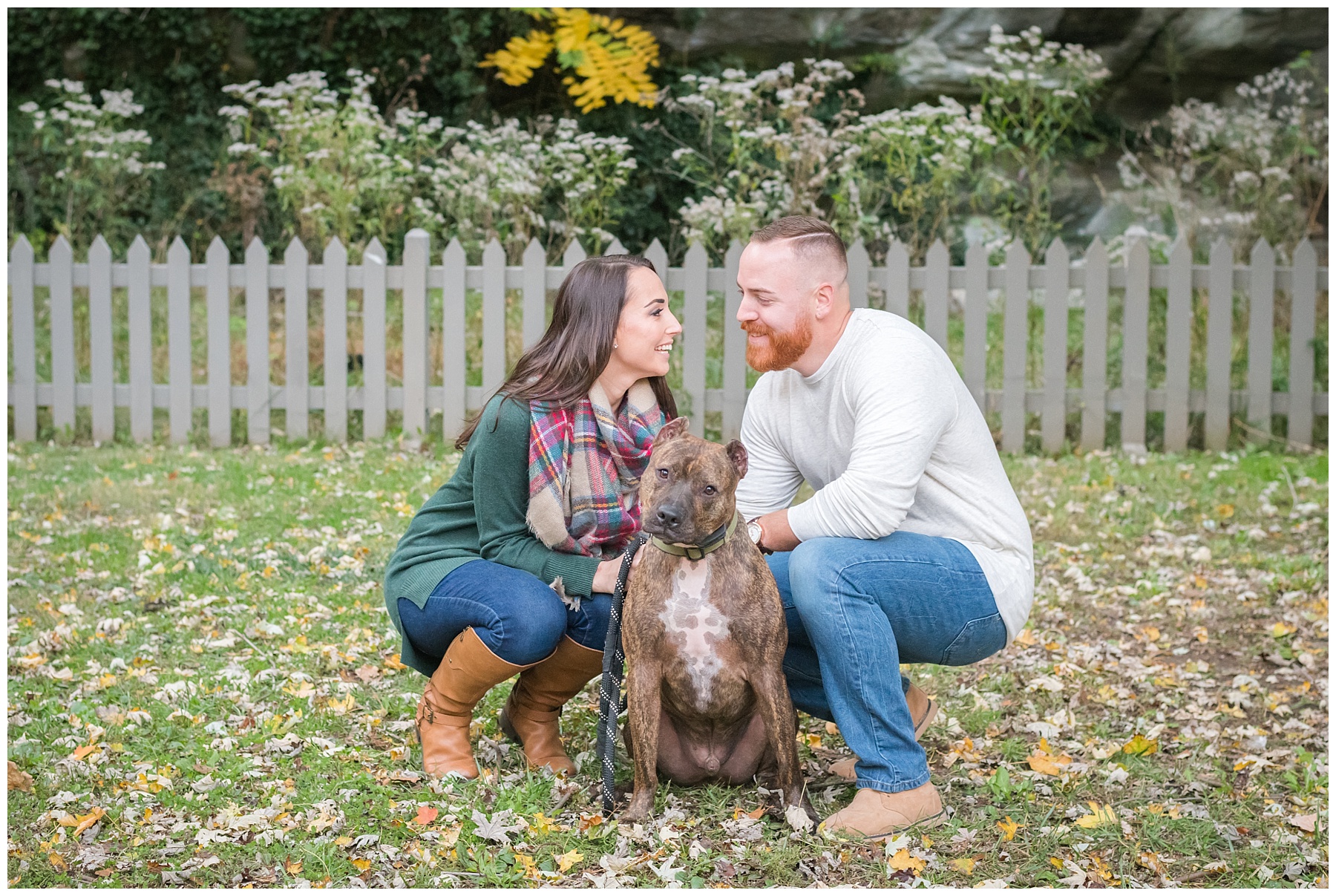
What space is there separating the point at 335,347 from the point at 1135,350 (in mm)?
5385

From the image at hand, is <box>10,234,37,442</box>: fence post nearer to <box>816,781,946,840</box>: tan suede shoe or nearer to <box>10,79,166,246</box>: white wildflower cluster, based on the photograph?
<box>10,79,166,246</box>: white wildflower cluster

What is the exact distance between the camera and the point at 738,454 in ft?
9.19

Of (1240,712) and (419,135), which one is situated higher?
(419,135)

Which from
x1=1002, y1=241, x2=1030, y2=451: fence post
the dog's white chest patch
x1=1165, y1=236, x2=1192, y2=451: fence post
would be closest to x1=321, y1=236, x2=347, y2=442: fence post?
x1=1002, y1=241, x2=1030, y2=451: fence post

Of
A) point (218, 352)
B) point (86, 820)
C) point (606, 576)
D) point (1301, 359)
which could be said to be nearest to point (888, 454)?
point (606, 576)

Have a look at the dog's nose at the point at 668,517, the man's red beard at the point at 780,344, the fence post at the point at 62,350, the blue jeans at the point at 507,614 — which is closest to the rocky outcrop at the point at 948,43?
the fence post at the point at 62,350

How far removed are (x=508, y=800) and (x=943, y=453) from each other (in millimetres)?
1431

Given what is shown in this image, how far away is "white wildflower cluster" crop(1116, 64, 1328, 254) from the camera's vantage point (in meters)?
9.38

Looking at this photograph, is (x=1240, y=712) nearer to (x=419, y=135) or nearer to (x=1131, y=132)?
(x=419, y=135)

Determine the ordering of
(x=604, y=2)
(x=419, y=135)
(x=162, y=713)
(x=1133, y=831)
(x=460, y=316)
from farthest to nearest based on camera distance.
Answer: (x=604, y=2) < (x=419, y=135) < (x=460, y=316) < (x=162, y=713) < (x=1133, y=831)

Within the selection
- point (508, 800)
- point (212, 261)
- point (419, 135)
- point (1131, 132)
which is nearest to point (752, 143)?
point (419, 135)

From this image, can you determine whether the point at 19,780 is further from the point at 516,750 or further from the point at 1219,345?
the point at 1219,345

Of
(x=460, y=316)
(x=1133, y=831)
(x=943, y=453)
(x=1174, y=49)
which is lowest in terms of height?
(x=1133, y=831)

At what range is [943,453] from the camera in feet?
10.0
